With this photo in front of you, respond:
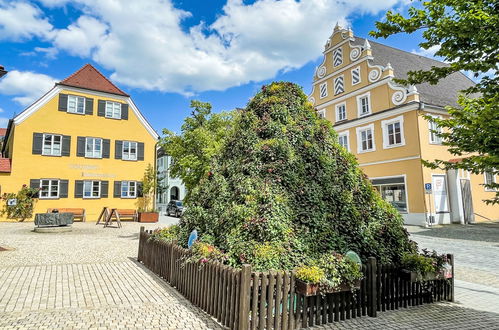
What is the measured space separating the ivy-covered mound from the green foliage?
59.6ft

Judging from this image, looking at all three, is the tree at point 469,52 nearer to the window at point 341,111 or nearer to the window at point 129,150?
the window at point 341,111

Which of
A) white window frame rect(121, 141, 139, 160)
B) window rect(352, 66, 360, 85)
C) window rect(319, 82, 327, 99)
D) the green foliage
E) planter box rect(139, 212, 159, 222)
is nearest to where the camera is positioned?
the green foliage

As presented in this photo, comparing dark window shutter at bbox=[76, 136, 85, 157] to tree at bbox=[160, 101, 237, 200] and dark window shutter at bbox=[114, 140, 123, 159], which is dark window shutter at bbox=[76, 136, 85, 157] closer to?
dark window shutter at bbox=[114, 140, 123, 159]

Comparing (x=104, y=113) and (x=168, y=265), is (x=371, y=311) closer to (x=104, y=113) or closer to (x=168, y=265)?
(x=168, y=265)

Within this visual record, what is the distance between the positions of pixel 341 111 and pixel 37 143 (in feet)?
72.2

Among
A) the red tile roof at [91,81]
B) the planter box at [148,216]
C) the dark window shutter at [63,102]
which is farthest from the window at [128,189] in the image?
the red tile roof at [91,81]

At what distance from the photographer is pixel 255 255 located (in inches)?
207

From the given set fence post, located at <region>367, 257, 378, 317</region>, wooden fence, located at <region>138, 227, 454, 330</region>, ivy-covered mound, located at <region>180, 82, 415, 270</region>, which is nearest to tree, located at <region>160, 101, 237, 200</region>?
ivy-covered mound, located at <region>180, 82, 415, 270</region>

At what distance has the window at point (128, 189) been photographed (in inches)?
959

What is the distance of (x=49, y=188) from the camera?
2164 cm

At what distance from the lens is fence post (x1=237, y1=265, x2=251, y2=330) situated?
4262 millimetres

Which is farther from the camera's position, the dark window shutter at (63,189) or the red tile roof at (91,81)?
the red tile roof at (91,81)

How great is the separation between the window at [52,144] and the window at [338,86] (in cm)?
2072

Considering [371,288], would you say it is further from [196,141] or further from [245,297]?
[196,141]
